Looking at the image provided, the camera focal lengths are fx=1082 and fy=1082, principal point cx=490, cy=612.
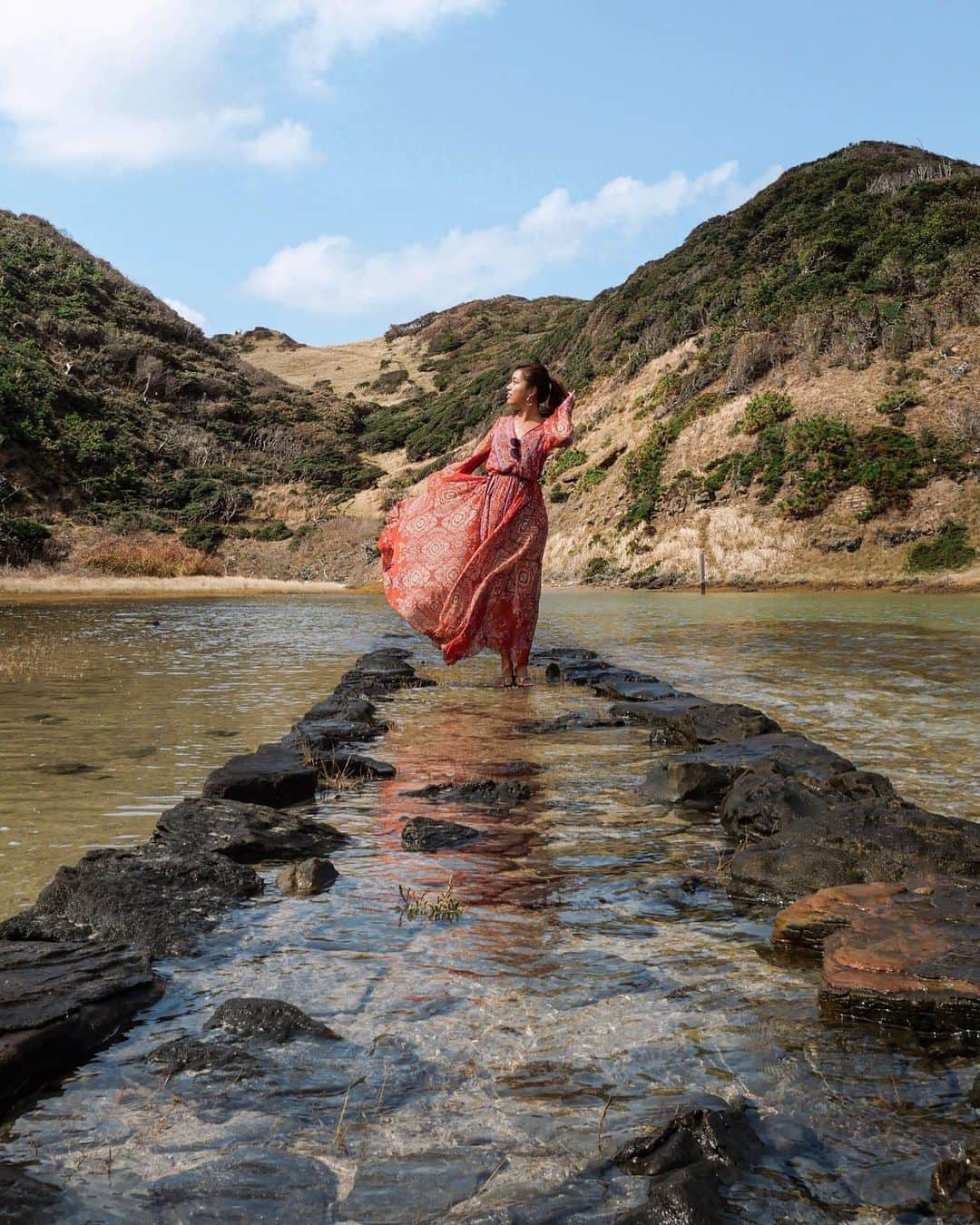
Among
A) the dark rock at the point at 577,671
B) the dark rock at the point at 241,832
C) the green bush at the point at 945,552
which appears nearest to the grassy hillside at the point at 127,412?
the green bush at the point at 945,552

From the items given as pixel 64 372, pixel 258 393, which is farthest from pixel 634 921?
pixel 258 393

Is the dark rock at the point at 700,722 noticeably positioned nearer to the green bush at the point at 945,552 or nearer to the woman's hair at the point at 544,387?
the woman's hair at the point at 544,387

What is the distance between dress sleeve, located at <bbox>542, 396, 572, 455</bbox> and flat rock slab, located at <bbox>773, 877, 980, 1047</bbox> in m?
6.25

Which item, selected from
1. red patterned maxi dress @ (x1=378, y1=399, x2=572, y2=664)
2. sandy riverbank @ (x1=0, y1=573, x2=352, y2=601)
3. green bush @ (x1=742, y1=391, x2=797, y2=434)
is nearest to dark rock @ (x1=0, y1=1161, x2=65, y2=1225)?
red patterned maxi dress @ (x1=378, y1=399, x2=572, y2=664)

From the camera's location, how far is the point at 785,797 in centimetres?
495

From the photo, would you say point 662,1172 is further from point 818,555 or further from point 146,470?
point 146,470

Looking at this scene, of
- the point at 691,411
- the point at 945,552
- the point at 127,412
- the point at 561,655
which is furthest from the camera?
the point at 127,412

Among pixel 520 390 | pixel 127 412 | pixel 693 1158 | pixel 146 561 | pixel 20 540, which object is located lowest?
pixel 693 1158

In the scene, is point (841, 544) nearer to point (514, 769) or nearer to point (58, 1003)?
point (514, 769)

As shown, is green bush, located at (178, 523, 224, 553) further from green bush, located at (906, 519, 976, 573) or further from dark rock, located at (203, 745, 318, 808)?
dark rock, located at (203, 745, 318, 808)

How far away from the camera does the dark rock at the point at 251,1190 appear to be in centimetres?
203

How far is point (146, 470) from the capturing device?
58250 mm

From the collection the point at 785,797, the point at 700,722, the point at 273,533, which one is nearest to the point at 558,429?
the point at 700,722

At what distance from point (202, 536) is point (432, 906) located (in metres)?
51.0
